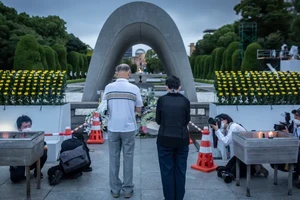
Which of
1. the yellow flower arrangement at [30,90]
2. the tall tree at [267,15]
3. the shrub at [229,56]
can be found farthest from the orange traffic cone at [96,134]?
the tall tree at [267,15]

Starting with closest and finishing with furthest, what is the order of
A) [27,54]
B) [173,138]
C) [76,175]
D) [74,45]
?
[173,138] < [76,175] < [27,54] < [74,45]

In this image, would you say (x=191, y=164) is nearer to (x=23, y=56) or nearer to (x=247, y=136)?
(x=247, y=136)

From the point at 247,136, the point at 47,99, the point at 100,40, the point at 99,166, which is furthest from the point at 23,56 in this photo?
the point at 247,136

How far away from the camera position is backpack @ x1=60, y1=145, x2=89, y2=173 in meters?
5.91

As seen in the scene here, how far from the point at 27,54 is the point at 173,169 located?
31408 millimetres

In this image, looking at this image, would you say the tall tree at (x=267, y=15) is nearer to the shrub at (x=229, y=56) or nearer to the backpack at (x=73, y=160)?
the shrub at (x=229, y=56)

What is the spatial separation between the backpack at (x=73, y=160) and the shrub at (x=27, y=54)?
97.0 ft

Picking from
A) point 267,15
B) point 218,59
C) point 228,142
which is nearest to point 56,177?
point 228,142

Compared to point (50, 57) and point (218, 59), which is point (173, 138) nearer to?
point (50, 57)

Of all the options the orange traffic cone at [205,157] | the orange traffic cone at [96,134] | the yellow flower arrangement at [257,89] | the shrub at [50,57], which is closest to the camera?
the orange traffic cone at [205,157]

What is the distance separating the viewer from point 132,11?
13516 mm

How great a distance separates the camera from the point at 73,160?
5.94 m

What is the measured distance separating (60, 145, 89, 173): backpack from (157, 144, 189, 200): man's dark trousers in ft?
5.84

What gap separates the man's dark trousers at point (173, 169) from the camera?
15.7ft
